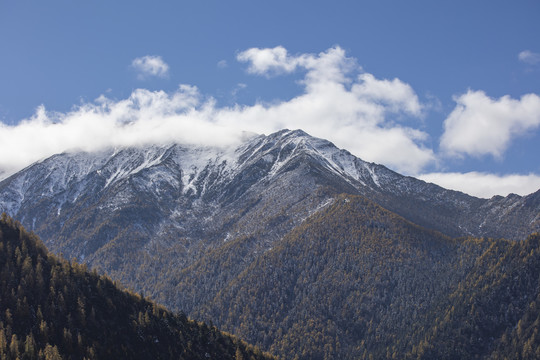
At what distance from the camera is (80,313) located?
196500mm

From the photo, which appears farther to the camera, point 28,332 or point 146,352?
point 146,352

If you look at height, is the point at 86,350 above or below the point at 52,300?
below

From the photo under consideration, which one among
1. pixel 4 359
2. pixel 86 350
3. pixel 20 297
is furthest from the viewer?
pixel 20 297

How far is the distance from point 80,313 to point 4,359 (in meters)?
38.7

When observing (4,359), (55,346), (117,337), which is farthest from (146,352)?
(4,359)

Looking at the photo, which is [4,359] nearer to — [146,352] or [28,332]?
[28,332]

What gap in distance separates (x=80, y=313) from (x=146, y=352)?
29.5 m

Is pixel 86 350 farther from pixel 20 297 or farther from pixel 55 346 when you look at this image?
pixel 20 297

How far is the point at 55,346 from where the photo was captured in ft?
549

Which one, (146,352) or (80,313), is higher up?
(80,313)

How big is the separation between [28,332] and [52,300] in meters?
19.8

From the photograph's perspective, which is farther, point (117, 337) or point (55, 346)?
point (117, 337)

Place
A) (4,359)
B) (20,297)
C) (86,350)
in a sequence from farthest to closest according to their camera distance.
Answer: (20,297) → (86,350) → (4,359)

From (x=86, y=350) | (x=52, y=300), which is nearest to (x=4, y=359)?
(x=86, y=350)
